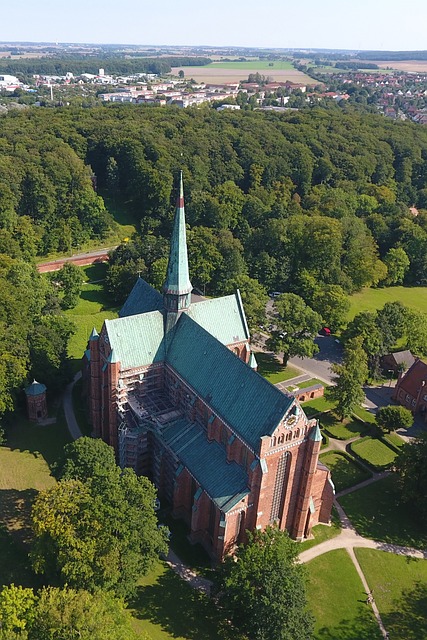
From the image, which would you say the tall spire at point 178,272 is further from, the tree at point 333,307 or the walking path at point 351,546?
the tree at point 333,307

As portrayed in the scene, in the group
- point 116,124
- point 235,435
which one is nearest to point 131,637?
point 235,435

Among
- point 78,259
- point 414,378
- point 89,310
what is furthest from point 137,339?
point 78,259

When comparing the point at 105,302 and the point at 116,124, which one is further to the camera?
the point at 116,124

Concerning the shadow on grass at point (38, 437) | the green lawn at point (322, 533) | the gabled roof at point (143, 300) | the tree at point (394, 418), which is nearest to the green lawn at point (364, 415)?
the tree at point (394, 418)

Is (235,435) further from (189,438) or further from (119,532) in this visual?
(119,532)

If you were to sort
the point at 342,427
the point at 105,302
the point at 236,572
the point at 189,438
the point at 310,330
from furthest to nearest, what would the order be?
1. the point at 105,302
2. the point at 310,330
3. the point at 342,427
4. the point at 189,438
5. the point at 236,572

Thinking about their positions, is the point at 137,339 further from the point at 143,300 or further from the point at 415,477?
the point at 415,477

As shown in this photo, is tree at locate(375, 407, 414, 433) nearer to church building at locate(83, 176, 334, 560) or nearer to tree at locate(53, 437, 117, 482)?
church building at locate(83, 176, 334, 560)
